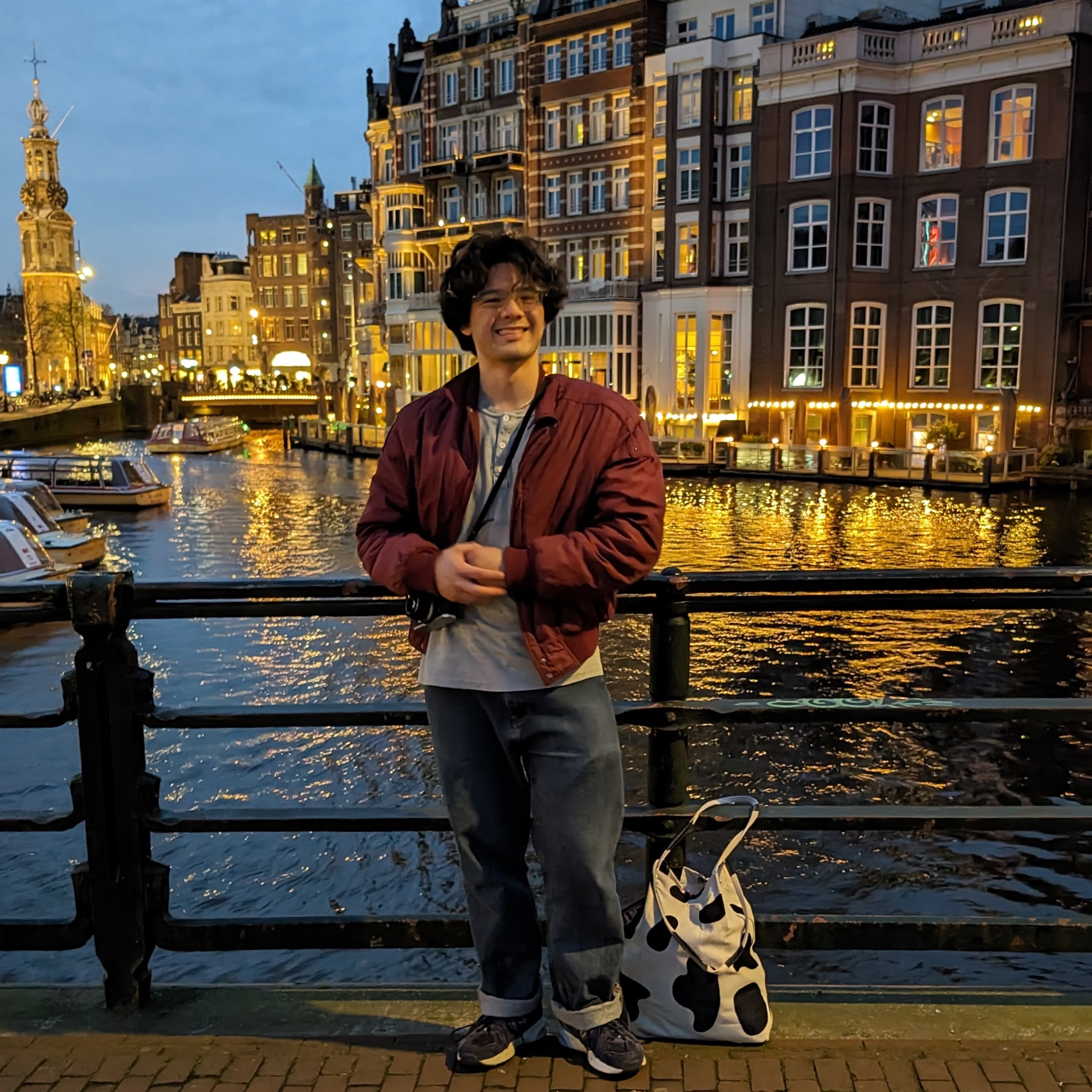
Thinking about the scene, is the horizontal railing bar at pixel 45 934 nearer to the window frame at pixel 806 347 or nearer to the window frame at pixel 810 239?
the window frame at pixel 806 347

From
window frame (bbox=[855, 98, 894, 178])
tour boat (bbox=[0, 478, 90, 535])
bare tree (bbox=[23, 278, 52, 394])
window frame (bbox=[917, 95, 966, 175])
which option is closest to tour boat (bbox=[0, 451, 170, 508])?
tour boat (bbox=[0, 478, 90, 535])

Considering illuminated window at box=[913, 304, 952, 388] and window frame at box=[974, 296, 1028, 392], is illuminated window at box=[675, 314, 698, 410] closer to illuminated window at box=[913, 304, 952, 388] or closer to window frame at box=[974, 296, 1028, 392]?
illuminated window at box=[913, 304, 952, 388]

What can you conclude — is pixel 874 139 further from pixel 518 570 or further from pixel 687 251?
pixel 518 570

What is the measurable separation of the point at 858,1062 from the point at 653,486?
1.60 meters

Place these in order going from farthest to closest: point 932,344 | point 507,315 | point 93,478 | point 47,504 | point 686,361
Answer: point 686,361 < point 932,344 < point 93,478 < point 47,504 < point 507,315

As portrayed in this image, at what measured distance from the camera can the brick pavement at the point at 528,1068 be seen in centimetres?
299

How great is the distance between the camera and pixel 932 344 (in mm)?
39938

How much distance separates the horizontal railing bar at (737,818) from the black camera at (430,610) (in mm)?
669

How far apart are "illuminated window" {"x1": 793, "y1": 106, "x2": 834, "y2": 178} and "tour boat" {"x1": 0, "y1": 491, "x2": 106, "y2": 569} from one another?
28228 mm

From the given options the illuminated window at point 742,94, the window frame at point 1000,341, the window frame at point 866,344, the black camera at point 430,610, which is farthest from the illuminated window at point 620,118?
the black camera at point 430,610

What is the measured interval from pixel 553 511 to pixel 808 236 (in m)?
41.0

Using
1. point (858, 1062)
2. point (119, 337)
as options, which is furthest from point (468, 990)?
point (119, 337)

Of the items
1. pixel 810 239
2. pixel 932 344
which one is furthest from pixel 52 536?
pixel 932 344

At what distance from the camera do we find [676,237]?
45.3 meters
